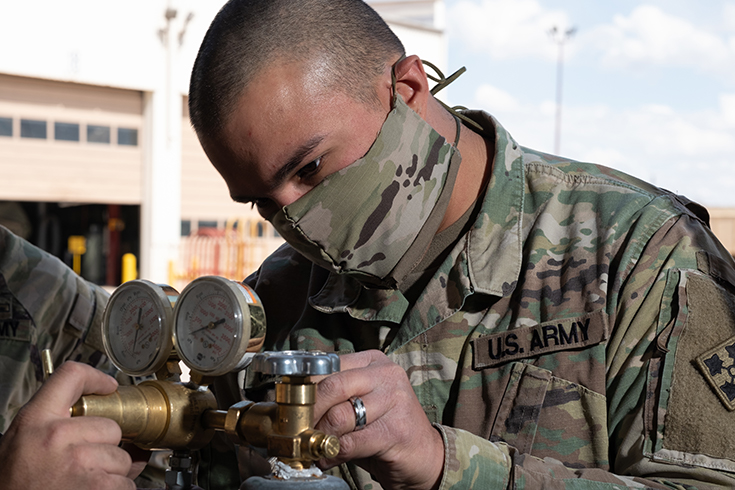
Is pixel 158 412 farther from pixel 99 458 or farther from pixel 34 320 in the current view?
pixel 34 320

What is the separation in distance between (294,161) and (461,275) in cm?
54

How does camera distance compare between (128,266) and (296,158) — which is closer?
(296,158)

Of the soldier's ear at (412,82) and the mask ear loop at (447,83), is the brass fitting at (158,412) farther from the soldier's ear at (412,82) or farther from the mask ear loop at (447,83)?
the mask ear loop at (447,83)

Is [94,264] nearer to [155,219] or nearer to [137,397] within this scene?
[155,219]

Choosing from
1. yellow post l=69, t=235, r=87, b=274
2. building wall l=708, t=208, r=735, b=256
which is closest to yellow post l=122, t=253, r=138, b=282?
yellow post l=69, t=235, r=87, b=274

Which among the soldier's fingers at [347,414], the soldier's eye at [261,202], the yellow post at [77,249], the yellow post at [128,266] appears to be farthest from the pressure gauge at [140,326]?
the yellow post at [77,249]

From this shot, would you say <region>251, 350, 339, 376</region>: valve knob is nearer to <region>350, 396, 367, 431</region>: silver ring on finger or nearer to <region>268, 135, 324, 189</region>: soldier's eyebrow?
<region>350, 396, 367, 431</region>: silver ring on finger

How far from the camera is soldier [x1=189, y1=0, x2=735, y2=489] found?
4.99 feet

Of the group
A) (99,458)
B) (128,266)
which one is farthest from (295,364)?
(128,266)

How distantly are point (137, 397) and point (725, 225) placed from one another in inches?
588

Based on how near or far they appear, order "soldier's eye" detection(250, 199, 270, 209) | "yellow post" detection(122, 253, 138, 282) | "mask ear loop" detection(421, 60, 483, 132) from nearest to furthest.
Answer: "soldier's eye" detection(250, 199, 270, 209)
"mask ear loop" detection(421, 60, 483, 132)
"yellow post" detection(122, 253, 138, 282)

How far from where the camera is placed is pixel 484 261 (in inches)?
75.7

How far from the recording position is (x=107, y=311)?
171cm

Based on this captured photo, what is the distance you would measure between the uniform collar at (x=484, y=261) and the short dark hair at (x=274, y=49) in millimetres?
426
